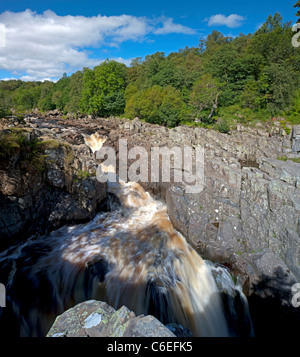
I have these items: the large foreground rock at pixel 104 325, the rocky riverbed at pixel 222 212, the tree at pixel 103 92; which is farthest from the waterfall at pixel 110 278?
the tree at pixel 103 92

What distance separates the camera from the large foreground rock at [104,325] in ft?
9.12

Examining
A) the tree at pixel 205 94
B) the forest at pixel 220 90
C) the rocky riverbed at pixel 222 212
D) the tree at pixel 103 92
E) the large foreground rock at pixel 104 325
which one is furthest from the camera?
the tree at pixel 103 92

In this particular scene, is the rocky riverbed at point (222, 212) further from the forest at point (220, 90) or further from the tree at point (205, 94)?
the tree at point (205, 94)

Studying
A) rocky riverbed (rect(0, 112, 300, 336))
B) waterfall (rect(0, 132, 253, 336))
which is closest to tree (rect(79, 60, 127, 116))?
rocky riverbed (rect(0, 112, 300, 336))

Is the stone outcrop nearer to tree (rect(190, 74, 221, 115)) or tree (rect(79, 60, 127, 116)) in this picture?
tree (rect(190, 74, 221, 115))

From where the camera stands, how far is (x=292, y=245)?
8852mm

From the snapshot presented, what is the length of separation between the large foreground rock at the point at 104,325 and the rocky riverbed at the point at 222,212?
286 inches

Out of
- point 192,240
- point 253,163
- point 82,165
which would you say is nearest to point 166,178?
point 192,240

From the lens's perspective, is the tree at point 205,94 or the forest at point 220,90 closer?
the forest at point 220,90

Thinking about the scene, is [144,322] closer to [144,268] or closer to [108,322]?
[108,322]

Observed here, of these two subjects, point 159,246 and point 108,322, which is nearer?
point 108,322

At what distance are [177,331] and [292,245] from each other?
24.4 feet

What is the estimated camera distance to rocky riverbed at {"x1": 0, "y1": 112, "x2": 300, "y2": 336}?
27.7 ft

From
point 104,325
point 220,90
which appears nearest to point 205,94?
point 220,90
